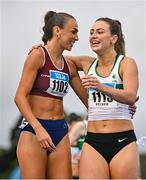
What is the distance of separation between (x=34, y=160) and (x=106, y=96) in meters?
0.90

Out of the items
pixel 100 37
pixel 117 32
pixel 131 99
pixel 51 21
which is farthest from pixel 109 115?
pixel 51 21

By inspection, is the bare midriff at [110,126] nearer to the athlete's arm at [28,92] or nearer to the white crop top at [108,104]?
the white crop top at [108,104]

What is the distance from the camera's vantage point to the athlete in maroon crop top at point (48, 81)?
5.99 metres

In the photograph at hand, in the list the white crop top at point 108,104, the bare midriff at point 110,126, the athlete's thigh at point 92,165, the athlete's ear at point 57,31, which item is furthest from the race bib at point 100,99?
the athlete's ear at point 57,31

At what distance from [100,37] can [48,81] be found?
2.12 ft

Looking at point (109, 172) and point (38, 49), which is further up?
point (38, 49)

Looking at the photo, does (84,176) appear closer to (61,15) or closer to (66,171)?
(66,171)

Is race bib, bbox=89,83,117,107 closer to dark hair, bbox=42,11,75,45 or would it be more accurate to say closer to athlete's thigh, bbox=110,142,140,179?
athlete's thigh, bbox=110,142,140,179

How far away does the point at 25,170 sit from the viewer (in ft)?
19.4

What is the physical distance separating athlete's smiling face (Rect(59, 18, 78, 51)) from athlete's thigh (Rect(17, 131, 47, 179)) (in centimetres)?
94

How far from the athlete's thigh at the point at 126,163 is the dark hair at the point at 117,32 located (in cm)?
98

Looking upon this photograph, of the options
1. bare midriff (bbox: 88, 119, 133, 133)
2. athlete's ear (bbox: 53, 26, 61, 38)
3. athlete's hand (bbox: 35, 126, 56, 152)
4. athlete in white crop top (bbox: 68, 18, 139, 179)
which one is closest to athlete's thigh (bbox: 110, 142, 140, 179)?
athlete in white crop top (bbox: 68, 18, 139, 179)

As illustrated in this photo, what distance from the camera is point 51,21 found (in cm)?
618

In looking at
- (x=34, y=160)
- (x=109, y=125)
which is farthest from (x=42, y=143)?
(x=109, y=125)
